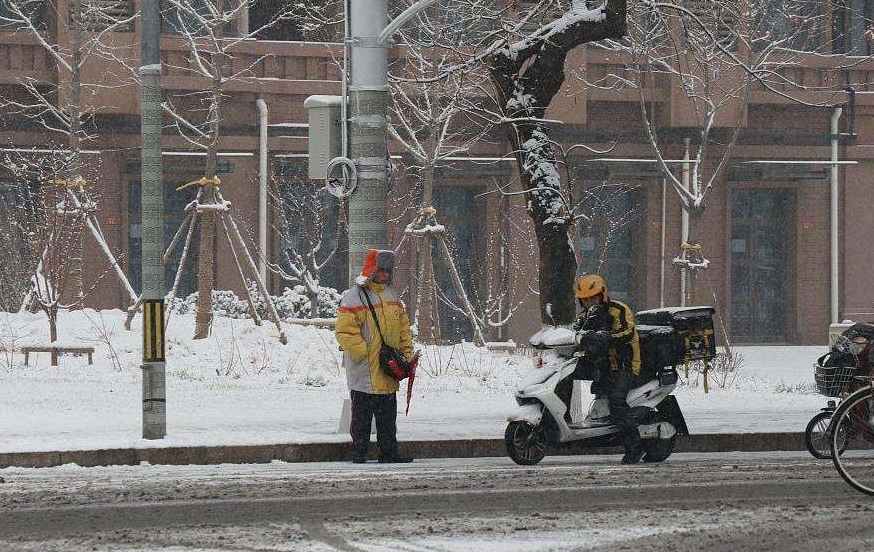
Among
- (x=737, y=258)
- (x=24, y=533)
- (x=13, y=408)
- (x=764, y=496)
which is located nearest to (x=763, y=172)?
(x=737, y=258)

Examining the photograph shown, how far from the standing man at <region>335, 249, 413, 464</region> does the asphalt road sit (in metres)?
0.46

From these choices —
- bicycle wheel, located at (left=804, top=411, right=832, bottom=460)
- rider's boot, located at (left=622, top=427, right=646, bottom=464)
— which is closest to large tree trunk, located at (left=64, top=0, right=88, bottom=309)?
rider's boot, located at (left=622, top=427, right=646, bottom=464)

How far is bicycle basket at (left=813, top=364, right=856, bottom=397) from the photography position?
37.5ft

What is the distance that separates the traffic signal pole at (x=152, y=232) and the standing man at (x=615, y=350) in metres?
3.61

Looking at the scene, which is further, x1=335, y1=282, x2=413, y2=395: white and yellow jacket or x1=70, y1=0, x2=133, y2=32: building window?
x1=70, y1=0, x2=133, y2=32: building window

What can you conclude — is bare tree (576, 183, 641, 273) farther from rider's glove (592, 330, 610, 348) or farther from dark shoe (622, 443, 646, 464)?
rider's glove (592, 330, 610, 348)

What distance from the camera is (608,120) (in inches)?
1313

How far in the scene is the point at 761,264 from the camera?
115 ft

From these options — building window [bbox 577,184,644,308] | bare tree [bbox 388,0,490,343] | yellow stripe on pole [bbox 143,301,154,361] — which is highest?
bare tree [bbox 388,0,490,343]

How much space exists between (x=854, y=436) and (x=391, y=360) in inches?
156

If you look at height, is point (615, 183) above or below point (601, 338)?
above

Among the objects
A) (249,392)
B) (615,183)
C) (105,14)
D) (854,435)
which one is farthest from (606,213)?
(854,435)

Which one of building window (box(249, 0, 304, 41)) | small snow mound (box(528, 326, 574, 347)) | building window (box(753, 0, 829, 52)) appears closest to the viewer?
small snow mound (box(528, 326, 574, 347))

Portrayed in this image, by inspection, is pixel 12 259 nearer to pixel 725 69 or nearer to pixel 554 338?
pixel 725 69
